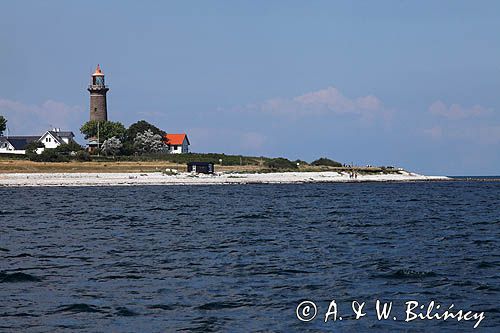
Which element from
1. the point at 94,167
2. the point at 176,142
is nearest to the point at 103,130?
the point at 176,142

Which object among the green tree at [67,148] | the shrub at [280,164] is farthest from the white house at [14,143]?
the shrub at [280,164]

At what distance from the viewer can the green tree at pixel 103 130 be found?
145750 millimetres

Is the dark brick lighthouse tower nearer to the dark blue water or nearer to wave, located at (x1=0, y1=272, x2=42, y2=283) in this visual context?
the dark blue water

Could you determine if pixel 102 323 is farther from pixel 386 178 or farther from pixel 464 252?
pixel 386 178

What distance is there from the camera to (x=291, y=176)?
12275 centimetres

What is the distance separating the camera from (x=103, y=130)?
14562 cm

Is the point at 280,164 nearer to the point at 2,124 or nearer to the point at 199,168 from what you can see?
the point at 199,168

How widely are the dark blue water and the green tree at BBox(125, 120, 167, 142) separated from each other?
103 metres

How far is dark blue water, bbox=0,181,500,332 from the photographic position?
712 inches

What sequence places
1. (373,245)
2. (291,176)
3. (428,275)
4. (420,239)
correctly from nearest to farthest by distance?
(428,275)
(373,245)
(420,239)
(291,176)

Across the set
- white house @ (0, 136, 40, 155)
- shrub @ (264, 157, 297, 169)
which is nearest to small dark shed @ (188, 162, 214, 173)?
shrub @ (264, 157, 297, 169)

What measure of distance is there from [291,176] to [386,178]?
2052 cm

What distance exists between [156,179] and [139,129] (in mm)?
48457

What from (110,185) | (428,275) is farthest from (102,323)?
(110,185)
